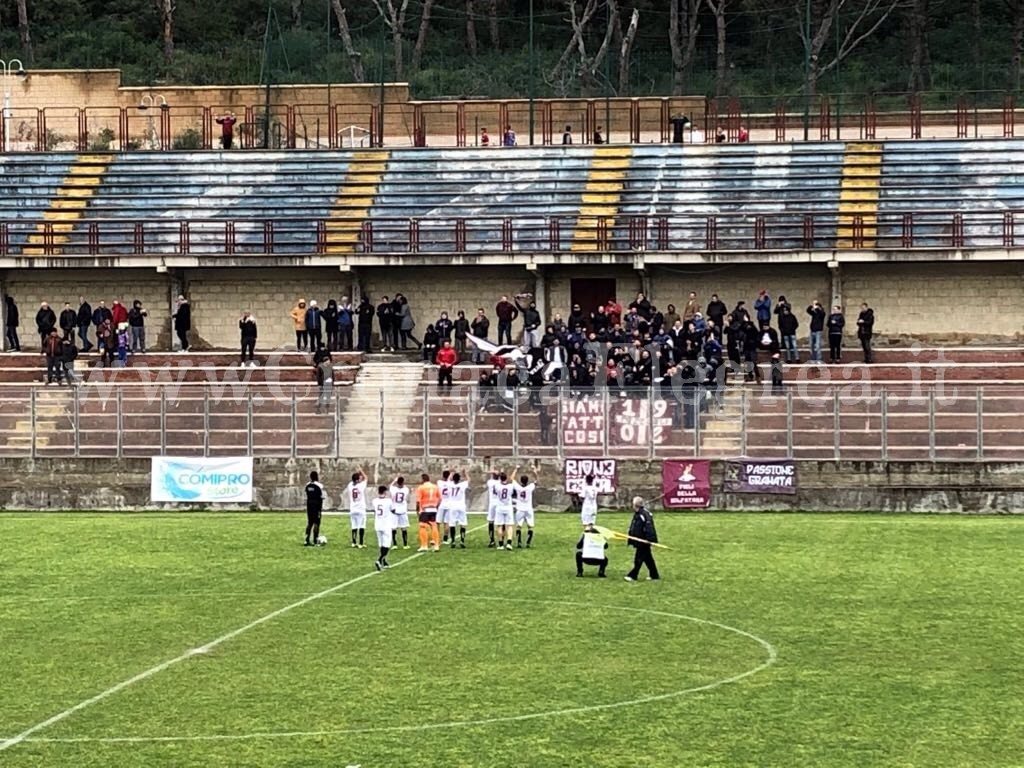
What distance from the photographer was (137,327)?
187 ft

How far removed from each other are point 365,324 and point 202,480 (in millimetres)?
9450

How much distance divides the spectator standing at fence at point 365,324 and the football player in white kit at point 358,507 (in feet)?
55.0

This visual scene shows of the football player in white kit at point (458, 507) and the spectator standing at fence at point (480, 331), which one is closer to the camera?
the football player in white kit at point (458, 507)

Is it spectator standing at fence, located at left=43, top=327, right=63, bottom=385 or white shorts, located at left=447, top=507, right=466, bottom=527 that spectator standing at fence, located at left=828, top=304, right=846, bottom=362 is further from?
spectator standing at fence, located at left=43, top=327, right=63, bottom=385

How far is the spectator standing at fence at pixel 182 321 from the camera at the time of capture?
57281 millimetres

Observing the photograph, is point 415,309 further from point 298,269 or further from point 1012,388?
point 1012,388

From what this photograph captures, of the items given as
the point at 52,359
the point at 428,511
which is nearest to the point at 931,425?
the point at 428,511

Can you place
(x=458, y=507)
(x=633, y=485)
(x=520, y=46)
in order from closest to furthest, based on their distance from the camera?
(x=458, y=507) → (x=633, y=485) → (x=520, y=46)

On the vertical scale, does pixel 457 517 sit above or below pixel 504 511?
below

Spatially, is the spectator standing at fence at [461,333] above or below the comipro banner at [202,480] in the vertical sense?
above

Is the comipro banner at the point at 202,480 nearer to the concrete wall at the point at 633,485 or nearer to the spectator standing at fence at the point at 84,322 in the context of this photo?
the concrete wall at the point at 633,485

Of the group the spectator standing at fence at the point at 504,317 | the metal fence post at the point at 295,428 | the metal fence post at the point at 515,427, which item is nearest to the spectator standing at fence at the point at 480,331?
the spectator standing at fence at the point at 504,317

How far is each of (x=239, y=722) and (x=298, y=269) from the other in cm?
4041

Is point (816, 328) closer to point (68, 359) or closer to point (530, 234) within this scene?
point (530, 234)
